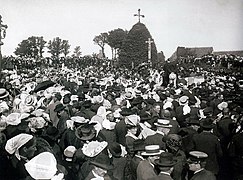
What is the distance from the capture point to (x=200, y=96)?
4891 mm

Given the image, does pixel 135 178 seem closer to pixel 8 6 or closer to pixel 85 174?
pixel 85 174

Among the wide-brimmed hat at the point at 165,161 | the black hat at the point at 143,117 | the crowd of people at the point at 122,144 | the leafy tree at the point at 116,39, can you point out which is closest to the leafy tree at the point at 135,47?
the leafy tree at the point at 116,39

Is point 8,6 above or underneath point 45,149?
above

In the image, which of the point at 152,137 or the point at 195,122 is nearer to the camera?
the point at 152,137

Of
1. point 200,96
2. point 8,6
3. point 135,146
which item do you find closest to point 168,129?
point 135,146

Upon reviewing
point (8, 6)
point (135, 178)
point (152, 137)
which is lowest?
point (135, 178)

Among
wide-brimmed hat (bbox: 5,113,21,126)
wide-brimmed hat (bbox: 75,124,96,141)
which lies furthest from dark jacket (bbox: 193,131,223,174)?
wide-brimmed hat (bbox: 5,113,21,126)

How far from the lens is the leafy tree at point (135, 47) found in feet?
45.7

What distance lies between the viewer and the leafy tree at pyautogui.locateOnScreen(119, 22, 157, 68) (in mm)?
13938

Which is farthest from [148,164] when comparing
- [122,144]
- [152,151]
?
[122,144]

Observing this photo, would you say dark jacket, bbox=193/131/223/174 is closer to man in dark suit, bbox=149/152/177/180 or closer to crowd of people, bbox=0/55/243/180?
crowd of people, bbox=0/55/243/180

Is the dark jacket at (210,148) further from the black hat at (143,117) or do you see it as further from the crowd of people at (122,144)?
the black hat at (143,117)

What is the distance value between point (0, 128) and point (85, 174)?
89 cm

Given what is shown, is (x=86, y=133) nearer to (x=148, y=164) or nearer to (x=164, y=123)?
(x=148, y=164)
